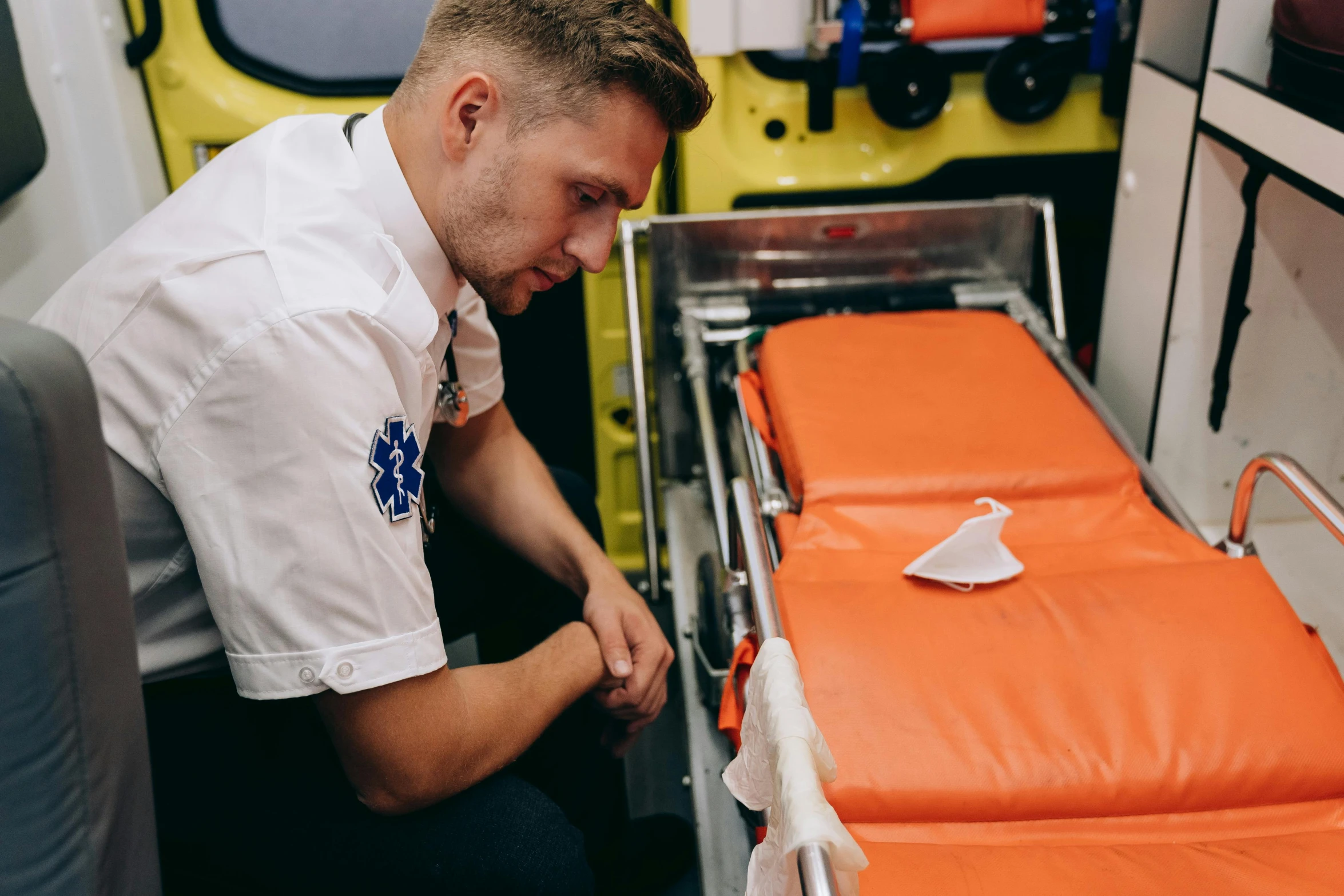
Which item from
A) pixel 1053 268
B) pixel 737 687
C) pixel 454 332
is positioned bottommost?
pixel 737 687

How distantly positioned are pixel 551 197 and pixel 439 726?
65cm

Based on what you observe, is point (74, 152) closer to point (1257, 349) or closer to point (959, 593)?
point (959, 593)

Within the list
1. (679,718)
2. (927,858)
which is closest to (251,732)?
(927,858)

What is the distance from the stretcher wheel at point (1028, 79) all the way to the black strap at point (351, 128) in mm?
1460

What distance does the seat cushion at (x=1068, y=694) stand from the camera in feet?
4.08

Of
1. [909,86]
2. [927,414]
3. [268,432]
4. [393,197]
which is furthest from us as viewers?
[909,86]

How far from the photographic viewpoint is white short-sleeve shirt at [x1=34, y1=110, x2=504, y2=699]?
1.08 meters

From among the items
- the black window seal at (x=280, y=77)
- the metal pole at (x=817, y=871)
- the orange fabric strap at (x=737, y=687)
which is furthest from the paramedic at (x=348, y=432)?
the black window seal at (x=280, y=77)

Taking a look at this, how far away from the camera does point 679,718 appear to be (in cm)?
242

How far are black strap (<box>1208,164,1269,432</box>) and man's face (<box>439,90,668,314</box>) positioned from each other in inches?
48.3

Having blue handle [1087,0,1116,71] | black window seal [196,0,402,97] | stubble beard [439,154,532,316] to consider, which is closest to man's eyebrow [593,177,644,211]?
stubble beard [439,154,532,316]

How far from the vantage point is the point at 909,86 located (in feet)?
7.50

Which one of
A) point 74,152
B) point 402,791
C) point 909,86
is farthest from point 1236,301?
point 74,152

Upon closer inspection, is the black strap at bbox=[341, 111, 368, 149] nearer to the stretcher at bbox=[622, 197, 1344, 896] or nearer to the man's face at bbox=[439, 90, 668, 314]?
the man's face at bbox=[439, 90, 668, 314]
